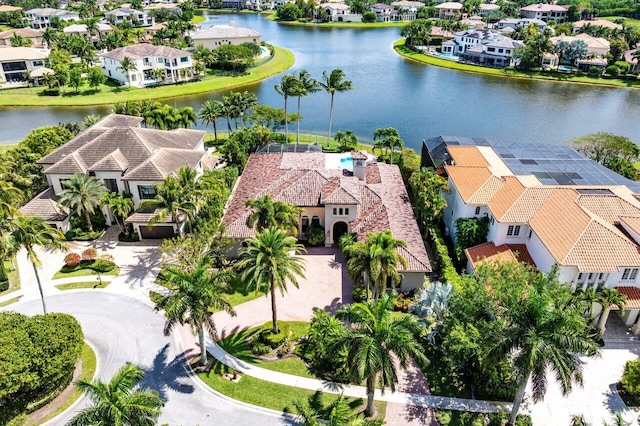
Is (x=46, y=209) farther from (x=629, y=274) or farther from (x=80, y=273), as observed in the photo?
(x=629, y=274)

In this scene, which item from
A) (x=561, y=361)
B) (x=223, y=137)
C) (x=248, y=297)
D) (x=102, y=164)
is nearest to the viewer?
(x=561, y=361)

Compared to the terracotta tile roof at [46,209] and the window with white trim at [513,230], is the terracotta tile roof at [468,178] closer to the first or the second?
the window with white trim at [513,230]

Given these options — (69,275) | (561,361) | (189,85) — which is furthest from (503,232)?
(189,85)

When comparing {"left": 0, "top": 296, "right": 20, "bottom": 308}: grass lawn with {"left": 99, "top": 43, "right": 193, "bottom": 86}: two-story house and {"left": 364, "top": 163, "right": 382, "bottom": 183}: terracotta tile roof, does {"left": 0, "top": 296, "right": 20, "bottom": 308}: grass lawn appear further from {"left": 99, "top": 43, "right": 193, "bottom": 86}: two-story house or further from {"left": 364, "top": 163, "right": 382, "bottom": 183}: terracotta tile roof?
{"left": 99, "top": 43, "right": 193, "bottom": 86}: two-story house

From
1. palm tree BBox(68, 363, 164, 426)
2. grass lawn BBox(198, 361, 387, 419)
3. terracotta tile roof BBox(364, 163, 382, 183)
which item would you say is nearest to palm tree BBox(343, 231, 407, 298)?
grass lawn BBox(198, 361, 387, 419)

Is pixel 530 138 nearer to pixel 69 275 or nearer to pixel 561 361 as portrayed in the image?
pixel 561 361

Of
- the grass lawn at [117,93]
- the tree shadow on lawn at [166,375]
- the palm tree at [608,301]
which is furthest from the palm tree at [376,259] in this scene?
the grass lawn at [117,93]
